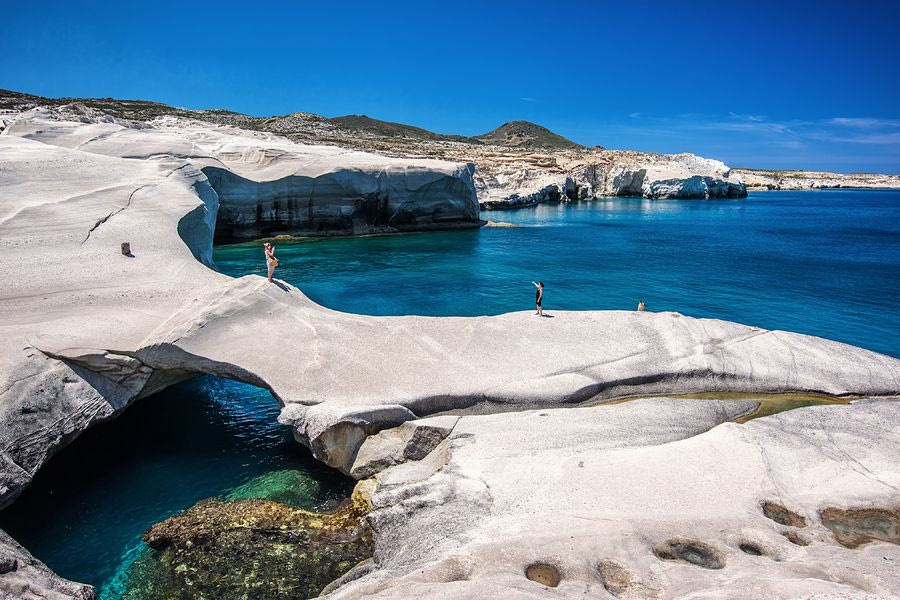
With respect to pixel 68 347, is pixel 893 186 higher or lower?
higher

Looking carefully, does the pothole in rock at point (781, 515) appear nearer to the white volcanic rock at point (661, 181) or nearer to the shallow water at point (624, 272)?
the shallow water at point (624, 272)

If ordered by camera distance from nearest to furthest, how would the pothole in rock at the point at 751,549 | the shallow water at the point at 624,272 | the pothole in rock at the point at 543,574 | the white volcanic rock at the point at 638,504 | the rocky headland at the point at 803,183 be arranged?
the white volcanic rock at the point at 638,504
the pothole in rock at the point at 543,574
the pothole in rock at the point at 751,549
the shallow water at the point at 624,272
the rocky headland at the point at 803,183

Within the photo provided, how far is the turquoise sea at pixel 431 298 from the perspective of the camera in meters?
10.8

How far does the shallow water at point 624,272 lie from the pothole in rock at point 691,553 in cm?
1620

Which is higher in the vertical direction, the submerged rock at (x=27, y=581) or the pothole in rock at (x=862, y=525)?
the pothole in rock at (x=862, y=525)

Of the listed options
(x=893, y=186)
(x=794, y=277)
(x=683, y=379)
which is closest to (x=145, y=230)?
(x=683, y=379)

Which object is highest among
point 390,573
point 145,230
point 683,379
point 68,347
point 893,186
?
point 893,186

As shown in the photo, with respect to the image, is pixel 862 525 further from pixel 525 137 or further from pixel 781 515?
pixel 525 137

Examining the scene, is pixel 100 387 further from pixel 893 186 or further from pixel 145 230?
pixel 893 186

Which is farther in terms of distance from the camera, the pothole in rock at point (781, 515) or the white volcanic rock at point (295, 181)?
the white volcanic rock at point (295, 181)

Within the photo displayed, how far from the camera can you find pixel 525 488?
8.88 m

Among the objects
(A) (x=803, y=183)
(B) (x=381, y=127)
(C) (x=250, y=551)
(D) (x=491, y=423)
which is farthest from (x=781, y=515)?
(A) (x=803, y=183)

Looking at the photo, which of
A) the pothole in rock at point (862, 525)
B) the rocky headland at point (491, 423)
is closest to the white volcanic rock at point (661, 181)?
the rocky headland at point (491, 423)

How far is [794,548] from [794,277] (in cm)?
2918
